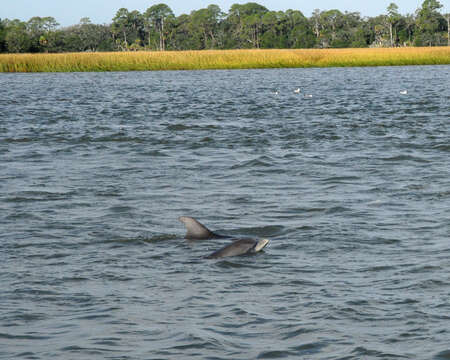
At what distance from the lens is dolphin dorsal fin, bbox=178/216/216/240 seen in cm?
827

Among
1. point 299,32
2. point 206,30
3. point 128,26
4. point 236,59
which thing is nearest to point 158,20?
point 128,26

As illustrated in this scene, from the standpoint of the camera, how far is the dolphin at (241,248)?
7586mm

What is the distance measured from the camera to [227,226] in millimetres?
9172

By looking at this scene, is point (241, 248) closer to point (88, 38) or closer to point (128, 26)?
point (88, 38)

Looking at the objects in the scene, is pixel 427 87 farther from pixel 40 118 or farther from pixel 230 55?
pixel 230 55

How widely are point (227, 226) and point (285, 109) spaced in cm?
1700

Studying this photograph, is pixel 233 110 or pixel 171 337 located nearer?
pixel 171 337

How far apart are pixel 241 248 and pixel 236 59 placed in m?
50.5

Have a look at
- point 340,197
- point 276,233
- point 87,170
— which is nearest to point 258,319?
point 276,233

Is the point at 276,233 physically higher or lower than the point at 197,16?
lower

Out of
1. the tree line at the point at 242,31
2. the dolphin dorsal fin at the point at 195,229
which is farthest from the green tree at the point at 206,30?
the dolphin dorsal fin at the point at 195,229

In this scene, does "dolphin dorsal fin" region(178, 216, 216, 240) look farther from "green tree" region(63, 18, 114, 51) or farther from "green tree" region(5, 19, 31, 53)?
"green tree" region(63, 18, 114, 51)

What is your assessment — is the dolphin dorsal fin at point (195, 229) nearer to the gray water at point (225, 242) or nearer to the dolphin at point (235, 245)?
the dolphin at point (235, 245)

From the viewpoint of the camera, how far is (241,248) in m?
7.64
